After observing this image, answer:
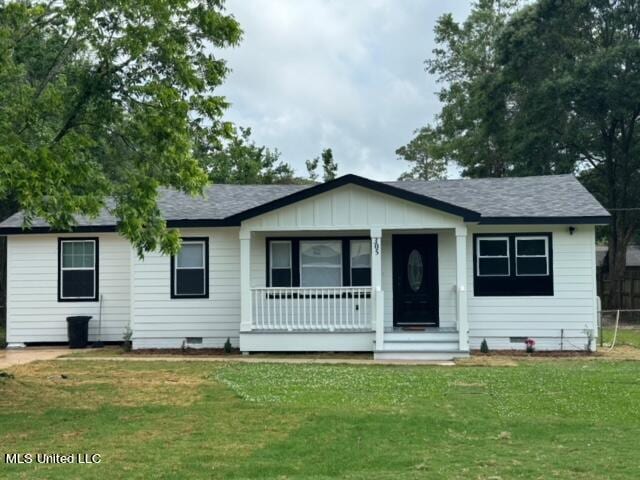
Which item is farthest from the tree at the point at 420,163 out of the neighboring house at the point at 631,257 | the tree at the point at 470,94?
the neighboring house at the point at 631,257

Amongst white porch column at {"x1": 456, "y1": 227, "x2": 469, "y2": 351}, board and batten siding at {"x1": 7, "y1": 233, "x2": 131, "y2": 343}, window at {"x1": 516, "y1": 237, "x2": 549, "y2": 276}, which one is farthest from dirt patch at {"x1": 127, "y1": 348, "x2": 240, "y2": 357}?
window at {"x1": 516, "y1": 237, "x2": 549, "y2": 276}

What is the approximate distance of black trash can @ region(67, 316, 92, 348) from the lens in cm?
1585

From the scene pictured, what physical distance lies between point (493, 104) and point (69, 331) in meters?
21.8

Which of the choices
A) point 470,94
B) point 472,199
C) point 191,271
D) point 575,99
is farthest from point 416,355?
point 470,94

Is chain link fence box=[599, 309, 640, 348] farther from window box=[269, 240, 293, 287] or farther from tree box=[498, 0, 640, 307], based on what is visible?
window box=[269, 240, 293, 287]

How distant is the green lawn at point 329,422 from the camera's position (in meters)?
5.84

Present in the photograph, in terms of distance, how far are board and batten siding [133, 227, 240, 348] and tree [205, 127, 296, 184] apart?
35.3 feet

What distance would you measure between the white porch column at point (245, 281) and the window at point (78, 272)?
4045mm

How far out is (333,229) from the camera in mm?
14312

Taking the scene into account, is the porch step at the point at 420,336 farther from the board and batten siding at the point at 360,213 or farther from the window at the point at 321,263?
the board and batten siding at the point at 360,213

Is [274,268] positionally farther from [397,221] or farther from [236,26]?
[236,26]

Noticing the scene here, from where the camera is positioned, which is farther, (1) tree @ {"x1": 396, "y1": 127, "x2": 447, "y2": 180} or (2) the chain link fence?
(1) tree @ {"x1": 396, "y1": 127, "x2": 447, "y2": 180}

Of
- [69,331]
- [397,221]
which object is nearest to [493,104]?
[397,221]

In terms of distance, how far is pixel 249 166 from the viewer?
1299 inches
